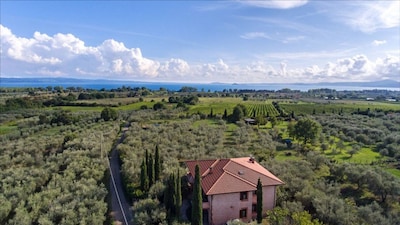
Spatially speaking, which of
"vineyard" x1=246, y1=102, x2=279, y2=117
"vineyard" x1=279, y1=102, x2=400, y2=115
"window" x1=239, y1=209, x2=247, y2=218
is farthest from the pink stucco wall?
"vineyard" x1=279, y1=102, x2=400, y2=115

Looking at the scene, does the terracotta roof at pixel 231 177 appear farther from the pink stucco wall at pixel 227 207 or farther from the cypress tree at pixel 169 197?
the cypress tree at pixel 169 197

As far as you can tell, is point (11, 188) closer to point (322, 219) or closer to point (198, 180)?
point (198, 180)

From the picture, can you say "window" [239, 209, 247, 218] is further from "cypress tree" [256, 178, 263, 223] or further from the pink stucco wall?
"cypress tree" [256, 178, 263, 223]

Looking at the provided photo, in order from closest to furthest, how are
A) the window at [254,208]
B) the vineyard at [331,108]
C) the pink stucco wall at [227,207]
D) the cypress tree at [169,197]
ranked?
the pink stucco wall at [227,207]
the cypress tree at [169,197]
the window at [254,208]
the vineyard at [331,108]

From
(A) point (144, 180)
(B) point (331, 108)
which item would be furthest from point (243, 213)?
(B) point (331, 108)

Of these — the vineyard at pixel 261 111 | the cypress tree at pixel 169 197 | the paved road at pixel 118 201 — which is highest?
the vineyard at pixel 261 111

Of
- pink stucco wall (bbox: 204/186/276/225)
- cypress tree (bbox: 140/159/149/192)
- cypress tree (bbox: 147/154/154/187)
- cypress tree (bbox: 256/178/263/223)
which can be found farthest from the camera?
cypress tree (bbox: 147/154/154/187)

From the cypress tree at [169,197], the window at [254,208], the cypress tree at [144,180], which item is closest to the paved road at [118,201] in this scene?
the cypress tree at [144,180]

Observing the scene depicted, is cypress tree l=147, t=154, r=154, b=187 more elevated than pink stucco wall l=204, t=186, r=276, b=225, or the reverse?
cypress tree l=147, t=154, r=154, b=187
